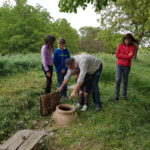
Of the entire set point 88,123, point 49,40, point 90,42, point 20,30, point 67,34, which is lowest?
point 88,123

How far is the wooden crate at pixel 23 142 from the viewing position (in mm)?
2672

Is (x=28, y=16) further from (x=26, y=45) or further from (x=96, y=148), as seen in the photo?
(x=96, y=148)

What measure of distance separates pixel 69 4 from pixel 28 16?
72.7ft

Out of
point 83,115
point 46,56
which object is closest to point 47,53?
point 46,56

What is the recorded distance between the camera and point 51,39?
4.55m

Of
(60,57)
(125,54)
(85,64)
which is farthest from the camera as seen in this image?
(125,54)

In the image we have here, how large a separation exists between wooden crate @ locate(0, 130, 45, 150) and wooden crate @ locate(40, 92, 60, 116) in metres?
1.20

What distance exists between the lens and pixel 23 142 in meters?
2.81

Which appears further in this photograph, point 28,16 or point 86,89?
point 28,16

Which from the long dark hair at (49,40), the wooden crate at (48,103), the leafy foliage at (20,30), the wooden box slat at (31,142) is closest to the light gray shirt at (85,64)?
the wooden crate at (48,103)

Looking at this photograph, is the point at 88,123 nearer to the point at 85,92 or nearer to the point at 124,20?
the point at 85,92

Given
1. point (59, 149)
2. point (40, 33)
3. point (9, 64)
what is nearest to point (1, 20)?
point (40, 33)

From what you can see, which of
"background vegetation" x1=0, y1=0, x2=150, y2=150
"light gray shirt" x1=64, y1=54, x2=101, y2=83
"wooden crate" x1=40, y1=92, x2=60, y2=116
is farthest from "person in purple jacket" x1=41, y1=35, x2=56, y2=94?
"background vegetation" x1=0, y1=0, x2=150, y2=150

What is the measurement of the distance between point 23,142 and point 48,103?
64.3 inches
